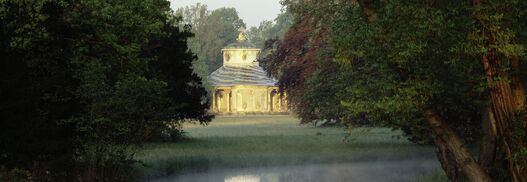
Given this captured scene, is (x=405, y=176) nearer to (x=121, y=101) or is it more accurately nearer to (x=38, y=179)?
(x=121, y=101)

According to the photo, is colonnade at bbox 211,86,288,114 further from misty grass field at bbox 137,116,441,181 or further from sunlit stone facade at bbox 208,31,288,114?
misty grass field at bbox 137,116,441,181

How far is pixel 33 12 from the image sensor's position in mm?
17750

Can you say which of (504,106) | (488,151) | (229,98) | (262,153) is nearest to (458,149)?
(504,106)

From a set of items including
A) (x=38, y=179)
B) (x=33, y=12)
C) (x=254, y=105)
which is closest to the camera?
(x=33, y=12)

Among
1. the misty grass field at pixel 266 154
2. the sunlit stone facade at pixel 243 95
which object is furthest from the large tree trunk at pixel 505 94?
the sunlit stone facade at pixel 243 95

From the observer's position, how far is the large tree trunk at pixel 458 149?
55.1 feet

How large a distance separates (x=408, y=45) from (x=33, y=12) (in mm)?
7210

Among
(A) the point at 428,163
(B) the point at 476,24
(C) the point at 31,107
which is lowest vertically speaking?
(A) the point at 428,163

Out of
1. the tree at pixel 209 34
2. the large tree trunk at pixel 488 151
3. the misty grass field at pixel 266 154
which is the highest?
the tree at pixel 209 34

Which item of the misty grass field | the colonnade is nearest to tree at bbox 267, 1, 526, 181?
the misty grass field

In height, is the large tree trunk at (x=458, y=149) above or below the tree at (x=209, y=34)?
below

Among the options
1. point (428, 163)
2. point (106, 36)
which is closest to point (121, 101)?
point (106, 36)

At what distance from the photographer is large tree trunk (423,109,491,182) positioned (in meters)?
16.8

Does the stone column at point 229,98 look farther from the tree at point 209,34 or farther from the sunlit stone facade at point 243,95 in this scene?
the tree at point 209,34
